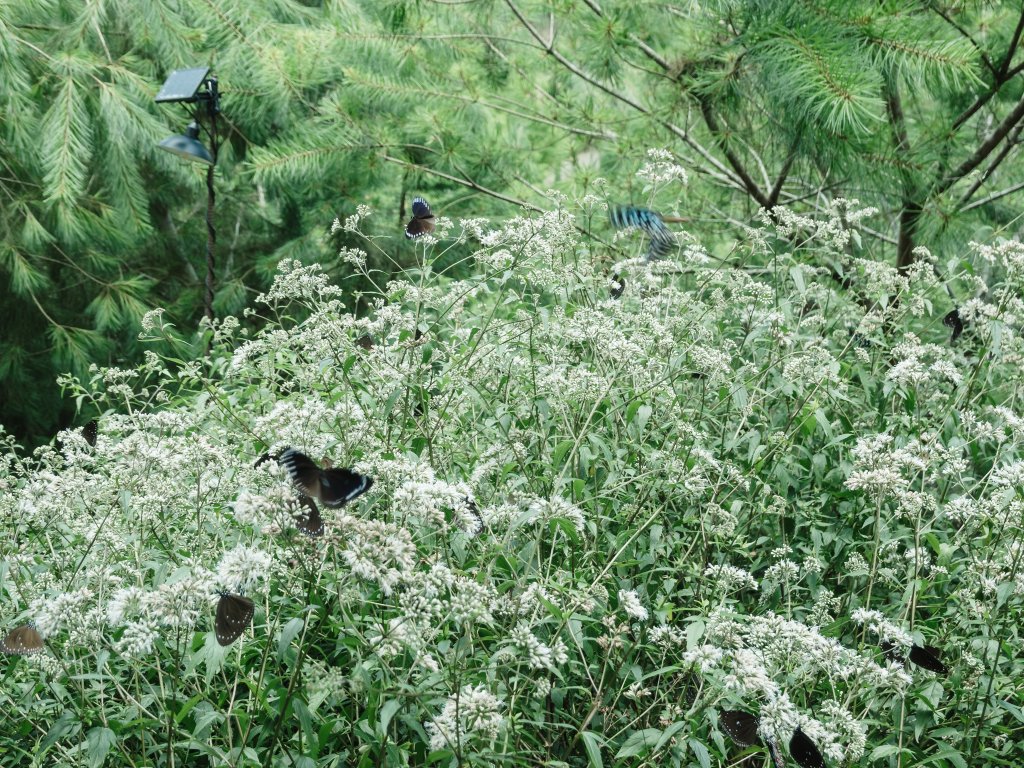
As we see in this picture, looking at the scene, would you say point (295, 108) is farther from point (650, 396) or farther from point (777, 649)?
point (777, 649)

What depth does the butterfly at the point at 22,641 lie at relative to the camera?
185cm

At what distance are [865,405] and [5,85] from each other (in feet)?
16.0

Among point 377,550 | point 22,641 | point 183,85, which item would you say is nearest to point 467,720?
point 377,550

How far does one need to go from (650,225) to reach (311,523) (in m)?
2.02

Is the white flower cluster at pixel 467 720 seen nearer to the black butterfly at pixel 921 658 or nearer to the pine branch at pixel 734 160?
the black butterfly at pixel 921 658

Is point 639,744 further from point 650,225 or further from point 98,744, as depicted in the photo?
point 650,225

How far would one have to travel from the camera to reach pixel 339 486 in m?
1.75

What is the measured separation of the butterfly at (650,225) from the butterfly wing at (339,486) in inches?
75.7

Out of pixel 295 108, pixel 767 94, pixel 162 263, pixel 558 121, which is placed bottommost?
pixel 162 263

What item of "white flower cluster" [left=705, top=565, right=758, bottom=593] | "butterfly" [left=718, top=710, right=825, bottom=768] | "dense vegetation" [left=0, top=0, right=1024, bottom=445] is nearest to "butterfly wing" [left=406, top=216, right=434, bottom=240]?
"dense vegetation" [left=0, top=0, right=1024, bottom=445]

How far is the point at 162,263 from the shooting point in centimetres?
839

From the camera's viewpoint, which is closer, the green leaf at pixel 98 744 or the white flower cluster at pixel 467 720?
the white flower cluster at pixel 467 720

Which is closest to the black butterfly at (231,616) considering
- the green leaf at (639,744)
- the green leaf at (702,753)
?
the green leaf at (639,744)

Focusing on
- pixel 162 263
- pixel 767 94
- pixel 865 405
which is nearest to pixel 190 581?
pixel 865 405
